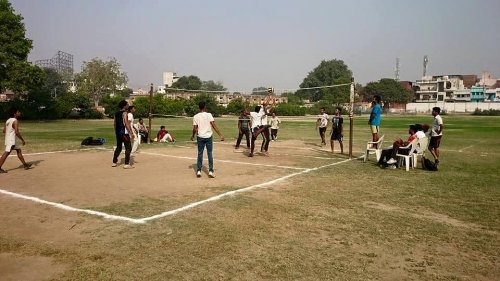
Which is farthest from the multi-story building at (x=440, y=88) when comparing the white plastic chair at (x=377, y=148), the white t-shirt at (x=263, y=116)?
the white t-shirt at (x=263, y=116)

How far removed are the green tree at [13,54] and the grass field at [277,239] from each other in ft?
116

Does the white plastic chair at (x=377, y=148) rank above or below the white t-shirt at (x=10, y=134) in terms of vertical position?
below

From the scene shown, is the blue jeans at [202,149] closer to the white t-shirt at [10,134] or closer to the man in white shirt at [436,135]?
the white t-shirt at [10,134]

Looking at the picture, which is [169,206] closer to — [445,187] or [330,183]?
[330,183]

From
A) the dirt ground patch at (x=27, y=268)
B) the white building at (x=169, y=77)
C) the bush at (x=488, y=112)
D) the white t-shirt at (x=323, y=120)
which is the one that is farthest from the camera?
the white building at (x=169, y=77)

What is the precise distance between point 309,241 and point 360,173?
5679 millimetres

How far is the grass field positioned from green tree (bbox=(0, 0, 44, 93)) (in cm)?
3551

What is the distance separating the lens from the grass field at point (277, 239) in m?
4.15

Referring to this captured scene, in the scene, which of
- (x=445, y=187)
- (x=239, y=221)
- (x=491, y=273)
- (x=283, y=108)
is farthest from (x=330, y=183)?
(x=283, y=108)

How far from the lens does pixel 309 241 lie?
16.6 feet

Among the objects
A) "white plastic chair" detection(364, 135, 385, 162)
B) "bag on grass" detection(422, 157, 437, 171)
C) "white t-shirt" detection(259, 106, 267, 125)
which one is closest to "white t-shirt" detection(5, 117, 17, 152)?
"white t-shirt" detection(259, 106, 267, 125)

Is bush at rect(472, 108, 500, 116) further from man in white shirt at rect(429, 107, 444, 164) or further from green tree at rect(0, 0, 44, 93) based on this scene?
green tree at rect(0, 0, 44, 93)

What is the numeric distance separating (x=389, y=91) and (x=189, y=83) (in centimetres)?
6710

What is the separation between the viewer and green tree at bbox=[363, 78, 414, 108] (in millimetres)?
107188
